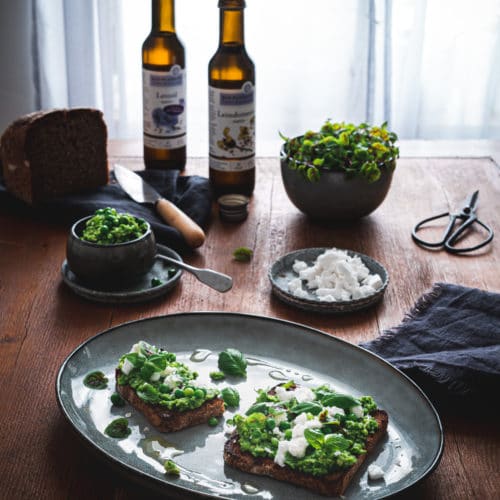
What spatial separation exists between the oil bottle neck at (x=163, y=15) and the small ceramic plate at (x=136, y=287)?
0.68 meters

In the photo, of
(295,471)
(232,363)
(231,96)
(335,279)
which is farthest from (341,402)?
(231,96)

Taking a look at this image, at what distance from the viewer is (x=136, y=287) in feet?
4.99

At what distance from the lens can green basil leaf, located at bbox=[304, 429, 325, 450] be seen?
95 centimetres

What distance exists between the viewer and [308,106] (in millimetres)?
3572

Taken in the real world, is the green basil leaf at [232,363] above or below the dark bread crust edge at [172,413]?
below

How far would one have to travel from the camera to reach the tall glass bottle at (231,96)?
1.85m

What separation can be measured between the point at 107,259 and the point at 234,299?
25cm

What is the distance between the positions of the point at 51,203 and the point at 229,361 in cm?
81

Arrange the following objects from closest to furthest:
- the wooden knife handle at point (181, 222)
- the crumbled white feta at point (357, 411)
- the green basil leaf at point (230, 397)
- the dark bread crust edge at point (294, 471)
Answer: the dark bread crust edge at point (294, 471), the crumbled white feta at point (357, 411), the green basil leaf at point (230, 397), the wooden knife handle at point (181, 222)

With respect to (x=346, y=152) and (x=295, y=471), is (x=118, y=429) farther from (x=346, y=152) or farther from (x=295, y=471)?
(x=346, y=152)

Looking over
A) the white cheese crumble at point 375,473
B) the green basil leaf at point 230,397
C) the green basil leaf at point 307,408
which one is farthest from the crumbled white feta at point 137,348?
the white cheese crumble at point 375,473

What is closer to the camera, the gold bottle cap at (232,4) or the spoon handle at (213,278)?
the spoon handle at (213,278)

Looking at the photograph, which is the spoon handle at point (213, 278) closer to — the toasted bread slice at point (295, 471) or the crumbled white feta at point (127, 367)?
the crumbled white feta at point (127, 367)

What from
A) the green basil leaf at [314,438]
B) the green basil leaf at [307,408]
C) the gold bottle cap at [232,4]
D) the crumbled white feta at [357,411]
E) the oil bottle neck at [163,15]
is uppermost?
the gold bottle cap at [232,4]
